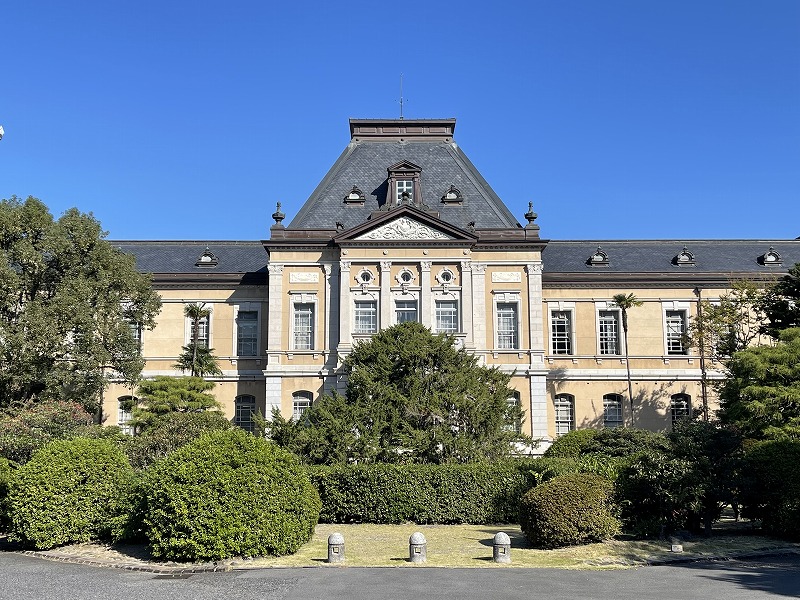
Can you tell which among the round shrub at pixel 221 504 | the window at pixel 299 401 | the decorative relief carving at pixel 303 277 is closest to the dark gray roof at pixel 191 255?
the decorative relief carving at pixel 303 277

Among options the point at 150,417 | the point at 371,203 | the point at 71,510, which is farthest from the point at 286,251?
the point at 71,510

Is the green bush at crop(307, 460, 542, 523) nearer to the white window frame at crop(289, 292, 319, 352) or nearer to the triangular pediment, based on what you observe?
the white window frame at crop(289, 292, 319, 352)

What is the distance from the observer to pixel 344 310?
102 ft

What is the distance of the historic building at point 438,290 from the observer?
31156 millimetres

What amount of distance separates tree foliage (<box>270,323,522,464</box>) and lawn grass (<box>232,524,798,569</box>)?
3.04 meters

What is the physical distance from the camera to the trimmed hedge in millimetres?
18828

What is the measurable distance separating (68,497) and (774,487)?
47.0 ft

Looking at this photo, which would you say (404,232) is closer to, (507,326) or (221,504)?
(507,326)

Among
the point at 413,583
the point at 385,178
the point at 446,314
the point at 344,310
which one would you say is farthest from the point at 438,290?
the point at 413,583

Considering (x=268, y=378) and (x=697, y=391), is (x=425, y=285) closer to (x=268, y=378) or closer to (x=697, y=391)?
(x=268, y=378)

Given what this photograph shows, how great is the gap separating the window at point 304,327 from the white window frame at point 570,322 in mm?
10011

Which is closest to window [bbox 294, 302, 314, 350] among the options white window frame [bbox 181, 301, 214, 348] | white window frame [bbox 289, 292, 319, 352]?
white window frame [bbox 289, 292, 319, 352]

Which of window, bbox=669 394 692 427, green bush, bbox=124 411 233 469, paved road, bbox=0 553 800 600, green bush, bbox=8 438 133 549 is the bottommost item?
paved road, bbox=0 553 800 600

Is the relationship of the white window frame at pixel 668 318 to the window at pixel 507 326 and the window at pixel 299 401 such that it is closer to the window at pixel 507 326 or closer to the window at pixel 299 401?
the window at pixel 507 326
